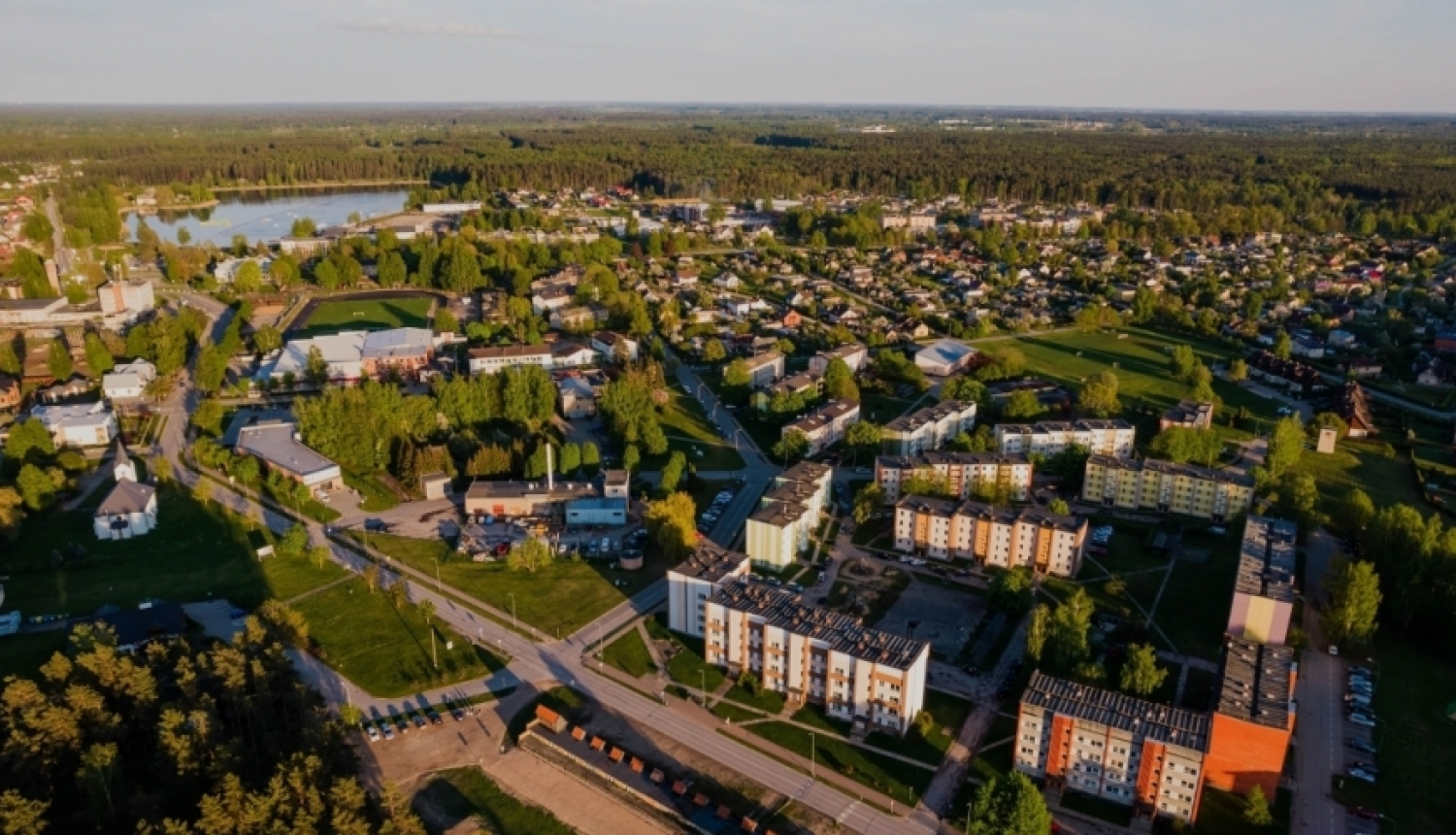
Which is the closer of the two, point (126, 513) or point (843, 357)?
point (126, 513)

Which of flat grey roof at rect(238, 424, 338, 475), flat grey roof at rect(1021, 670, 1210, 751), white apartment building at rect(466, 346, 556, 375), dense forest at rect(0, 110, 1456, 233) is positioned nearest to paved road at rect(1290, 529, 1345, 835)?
flat grey roof at rect(1021, 670, 1210, 751)

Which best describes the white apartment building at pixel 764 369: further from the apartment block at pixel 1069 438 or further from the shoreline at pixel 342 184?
the shoreline at pixel 342 184

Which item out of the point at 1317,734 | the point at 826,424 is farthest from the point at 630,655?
the point at 826,424

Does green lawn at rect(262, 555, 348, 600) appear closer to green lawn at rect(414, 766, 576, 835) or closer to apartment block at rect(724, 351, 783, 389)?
green lawn at rect(414, 766, 576, 835)

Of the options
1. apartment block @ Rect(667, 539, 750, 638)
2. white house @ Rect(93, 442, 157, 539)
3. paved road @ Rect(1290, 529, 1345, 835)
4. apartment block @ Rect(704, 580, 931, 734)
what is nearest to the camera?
paved road @ Rect(1290, 529, 1345, 835)

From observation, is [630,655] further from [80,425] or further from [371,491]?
[80,425]

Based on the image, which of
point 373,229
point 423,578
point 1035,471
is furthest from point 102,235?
point 1035,471
